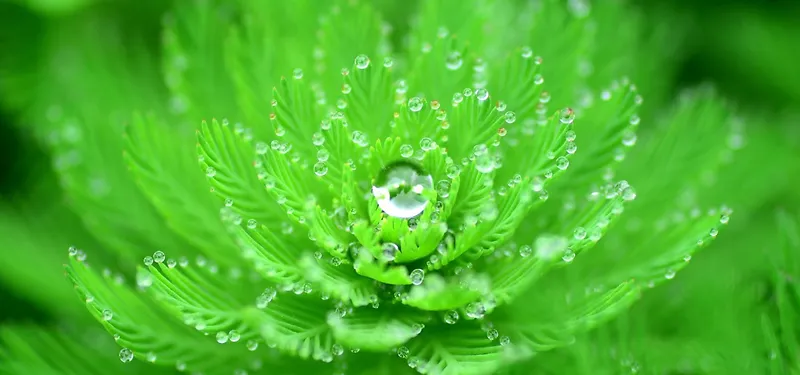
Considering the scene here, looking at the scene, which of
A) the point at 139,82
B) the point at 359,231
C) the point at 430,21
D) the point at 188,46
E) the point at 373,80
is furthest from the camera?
the point at 139,82

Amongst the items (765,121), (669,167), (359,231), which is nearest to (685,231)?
(669,167)

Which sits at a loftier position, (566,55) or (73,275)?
(566,55)

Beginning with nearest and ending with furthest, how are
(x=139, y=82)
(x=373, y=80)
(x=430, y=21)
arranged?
1. (x=373, y=80)
2. (x=430, y=21)
3. (x=139, y=82)

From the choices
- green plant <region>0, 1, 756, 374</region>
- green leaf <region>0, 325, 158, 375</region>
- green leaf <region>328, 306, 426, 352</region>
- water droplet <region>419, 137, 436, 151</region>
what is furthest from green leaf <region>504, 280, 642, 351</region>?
green leaf <region>0, 325, 158, 375</region>

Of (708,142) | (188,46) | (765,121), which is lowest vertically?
(708,142)

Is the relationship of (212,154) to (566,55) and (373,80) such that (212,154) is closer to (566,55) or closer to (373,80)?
(373,80)

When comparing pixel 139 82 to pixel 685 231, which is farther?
pixel 139 82

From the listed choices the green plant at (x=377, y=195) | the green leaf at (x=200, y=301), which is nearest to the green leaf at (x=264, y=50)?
the green plant at (x=377, y=195)

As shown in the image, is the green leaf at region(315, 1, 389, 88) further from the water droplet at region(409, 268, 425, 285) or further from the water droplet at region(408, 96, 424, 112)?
the water droplet at region(409, 268, 425, 285)
